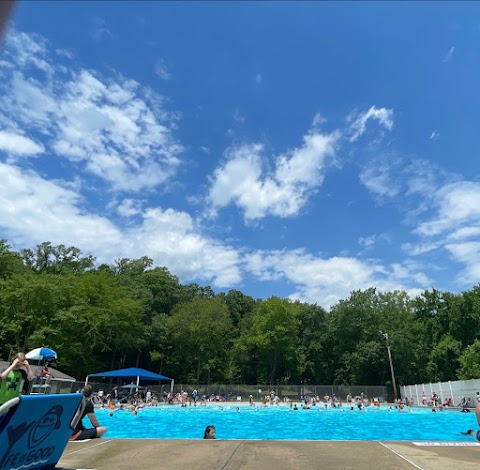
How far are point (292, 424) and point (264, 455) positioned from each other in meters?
21.3

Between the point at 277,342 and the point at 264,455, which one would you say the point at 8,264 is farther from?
the point at 264,455

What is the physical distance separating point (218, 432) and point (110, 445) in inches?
637

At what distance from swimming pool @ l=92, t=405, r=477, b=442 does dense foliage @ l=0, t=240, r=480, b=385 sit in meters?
14.6

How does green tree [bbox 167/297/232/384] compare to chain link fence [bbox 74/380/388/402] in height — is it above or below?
above

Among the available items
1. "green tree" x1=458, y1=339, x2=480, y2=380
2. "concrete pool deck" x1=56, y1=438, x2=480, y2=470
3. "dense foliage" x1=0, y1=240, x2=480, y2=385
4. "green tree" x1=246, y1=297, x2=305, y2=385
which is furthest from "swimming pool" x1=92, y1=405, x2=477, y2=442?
"green tree" x1=246, y1=297, x2=305, y2=385

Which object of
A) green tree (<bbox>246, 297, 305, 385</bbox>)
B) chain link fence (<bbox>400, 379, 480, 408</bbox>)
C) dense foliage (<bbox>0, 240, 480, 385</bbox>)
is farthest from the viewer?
green tree (<bbox>246, 297, 305, 385</bbox>)

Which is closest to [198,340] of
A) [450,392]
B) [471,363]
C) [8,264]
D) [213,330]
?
[213,330]

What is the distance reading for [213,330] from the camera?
56.2 m

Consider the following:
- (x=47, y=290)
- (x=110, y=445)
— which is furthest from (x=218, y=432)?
(x=47, y=290)

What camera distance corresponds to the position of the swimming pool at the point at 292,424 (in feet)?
70.8

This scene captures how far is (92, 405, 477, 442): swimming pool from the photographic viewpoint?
70.8ft

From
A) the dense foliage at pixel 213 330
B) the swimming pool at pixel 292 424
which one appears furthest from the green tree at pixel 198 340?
the swimming pool at pixel 292 424

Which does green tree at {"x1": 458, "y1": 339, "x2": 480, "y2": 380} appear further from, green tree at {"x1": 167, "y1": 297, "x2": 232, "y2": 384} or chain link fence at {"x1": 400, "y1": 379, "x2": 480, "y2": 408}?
green tree at {"x1": 167, "y1": 297, "x2": 232, "y2": 384}

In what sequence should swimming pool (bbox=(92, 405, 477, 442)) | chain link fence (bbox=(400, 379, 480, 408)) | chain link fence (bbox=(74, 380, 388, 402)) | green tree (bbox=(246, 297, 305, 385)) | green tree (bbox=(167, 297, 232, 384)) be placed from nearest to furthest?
swimming pool (bbox=(92, 405, 477, 442)) → chain link fence (bbox=(400, 379, 480, 408)) → chain link fence (bbox=(74, 380, 388, 402)) → green tree (bbox=(167, 297, 232, 384)) → green tree (bbox=(246, 297, 305, 385))
